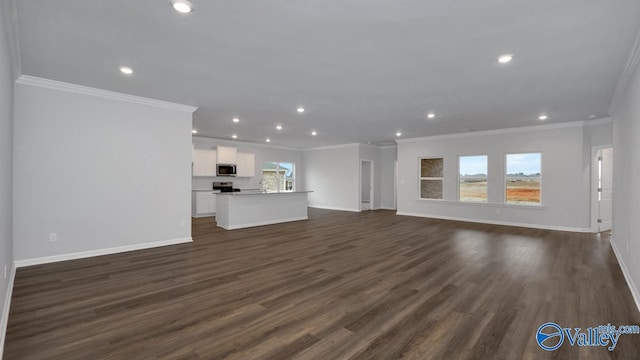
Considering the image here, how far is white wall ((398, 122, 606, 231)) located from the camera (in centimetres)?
672

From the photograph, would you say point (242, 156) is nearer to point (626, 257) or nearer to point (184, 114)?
point (184, 114)

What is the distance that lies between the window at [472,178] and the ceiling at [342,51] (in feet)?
9.66

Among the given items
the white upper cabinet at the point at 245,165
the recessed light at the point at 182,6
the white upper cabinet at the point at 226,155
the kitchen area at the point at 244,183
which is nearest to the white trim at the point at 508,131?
the kitchen area at the point at 244,183

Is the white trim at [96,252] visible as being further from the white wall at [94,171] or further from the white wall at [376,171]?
the white wall at [376,171]

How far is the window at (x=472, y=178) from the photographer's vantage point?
8.12 meters

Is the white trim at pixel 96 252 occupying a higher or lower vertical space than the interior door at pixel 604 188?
lower

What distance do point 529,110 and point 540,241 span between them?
8.43ft

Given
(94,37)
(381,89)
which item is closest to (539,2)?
(381,89)

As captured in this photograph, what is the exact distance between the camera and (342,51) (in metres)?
3.04

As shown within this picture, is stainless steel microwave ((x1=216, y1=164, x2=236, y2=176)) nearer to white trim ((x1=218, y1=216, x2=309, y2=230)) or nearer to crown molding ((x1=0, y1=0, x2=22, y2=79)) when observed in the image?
white trim ((x1=218, y1=216, x2=309, y2=230))

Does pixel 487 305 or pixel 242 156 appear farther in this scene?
pixel 242 156

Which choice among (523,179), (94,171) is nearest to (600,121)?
(523,179)

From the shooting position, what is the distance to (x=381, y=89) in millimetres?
4328

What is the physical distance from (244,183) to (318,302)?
27.6 ft
